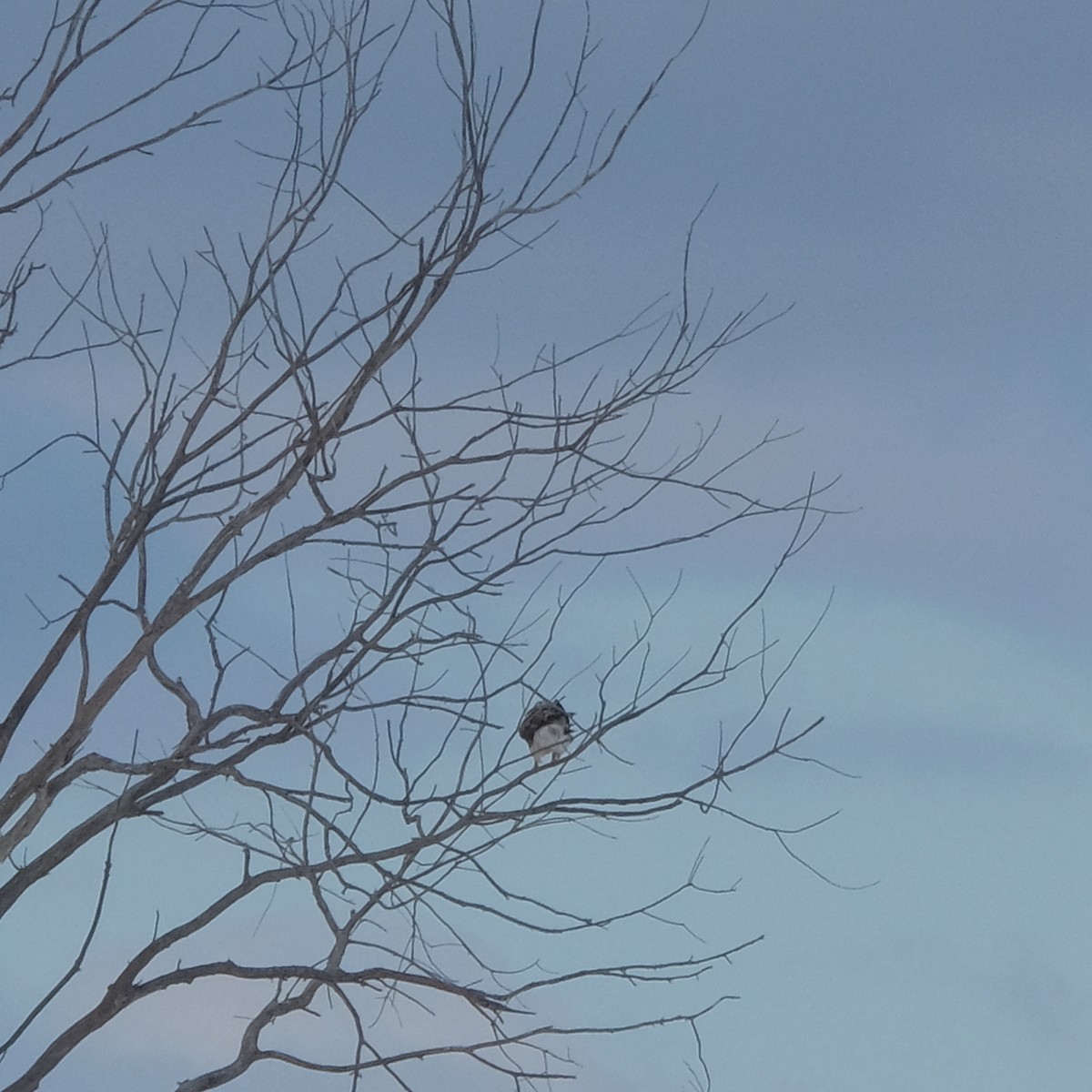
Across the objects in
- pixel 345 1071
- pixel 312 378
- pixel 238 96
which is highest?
pixel 238 96

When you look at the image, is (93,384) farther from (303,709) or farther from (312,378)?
(303,709)

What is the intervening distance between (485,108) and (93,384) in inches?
57.9

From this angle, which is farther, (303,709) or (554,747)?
(554,747)

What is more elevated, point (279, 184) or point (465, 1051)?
point (279, 184)

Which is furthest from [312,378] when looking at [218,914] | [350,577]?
[218,914]

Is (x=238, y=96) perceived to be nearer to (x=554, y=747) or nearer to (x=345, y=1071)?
(x=554, y=747)

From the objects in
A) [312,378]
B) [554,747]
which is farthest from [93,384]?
[554,747]

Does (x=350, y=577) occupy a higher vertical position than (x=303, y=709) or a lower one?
higher

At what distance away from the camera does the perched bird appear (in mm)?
4322

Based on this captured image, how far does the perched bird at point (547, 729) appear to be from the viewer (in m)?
4.32

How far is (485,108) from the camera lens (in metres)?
3.99

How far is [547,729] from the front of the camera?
14.4 feet

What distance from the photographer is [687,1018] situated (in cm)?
419

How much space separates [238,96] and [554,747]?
83.0 inches
